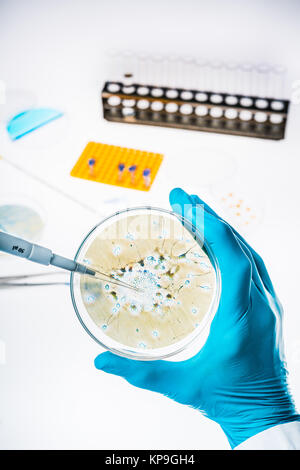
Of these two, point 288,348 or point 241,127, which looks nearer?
point 288,348

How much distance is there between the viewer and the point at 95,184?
1.57 m

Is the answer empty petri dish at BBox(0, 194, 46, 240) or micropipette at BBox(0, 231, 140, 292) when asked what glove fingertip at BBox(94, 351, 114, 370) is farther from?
empty petri dish at BBox(0, 194, 46, 240)

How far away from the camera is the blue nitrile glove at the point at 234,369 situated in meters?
1.15

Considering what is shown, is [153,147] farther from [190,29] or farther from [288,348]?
Result: [288,348]

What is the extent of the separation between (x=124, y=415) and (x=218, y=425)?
22cm

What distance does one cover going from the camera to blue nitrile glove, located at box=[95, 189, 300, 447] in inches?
45.3

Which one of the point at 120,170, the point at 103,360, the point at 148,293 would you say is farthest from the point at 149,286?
the point at 120,170

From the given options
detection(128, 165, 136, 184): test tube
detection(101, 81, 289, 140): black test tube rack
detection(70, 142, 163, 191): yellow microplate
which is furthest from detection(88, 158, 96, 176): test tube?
detection(101, 81, 289, 140): black test tube rack

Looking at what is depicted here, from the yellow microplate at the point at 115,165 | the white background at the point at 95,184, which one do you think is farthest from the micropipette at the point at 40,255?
the yellow microplate at the point at 115,165

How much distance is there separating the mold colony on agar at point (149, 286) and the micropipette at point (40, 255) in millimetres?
14

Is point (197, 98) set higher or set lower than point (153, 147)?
higher
